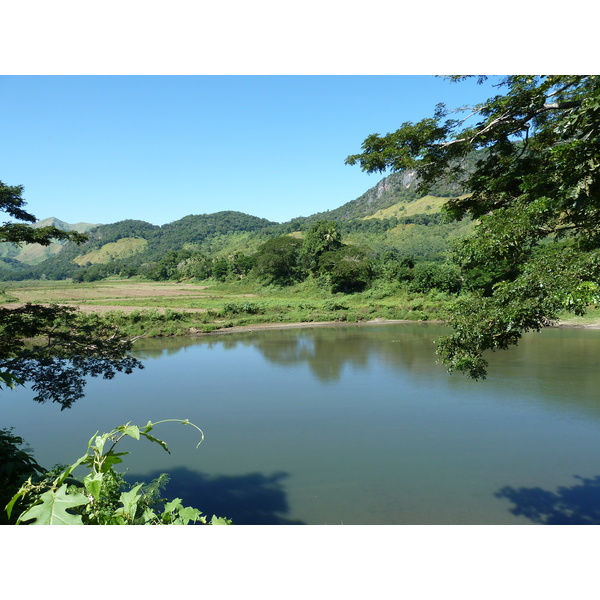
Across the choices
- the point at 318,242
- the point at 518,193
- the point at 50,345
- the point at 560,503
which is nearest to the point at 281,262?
the point at 318,242

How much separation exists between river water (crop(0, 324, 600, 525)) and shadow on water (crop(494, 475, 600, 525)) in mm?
14

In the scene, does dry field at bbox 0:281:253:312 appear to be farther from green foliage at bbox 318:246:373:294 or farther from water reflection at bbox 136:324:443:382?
green foliage at bbox 318:246:373:294

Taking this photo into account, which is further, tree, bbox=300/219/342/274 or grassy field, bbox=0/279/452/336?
tree, bbox=300/219/342/274

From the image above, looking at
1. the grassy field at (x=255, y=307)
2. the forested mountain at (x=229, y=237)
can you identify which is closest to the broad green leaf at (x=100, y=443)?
the grassy field at (x=255, y=307)

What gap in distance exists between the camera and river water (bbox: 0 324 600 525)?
367cm

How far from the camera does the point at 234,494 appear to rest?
12.9 ft

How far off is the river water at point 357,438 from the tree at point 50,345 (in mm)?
928

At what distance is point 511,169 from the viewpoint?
2752 millimetres

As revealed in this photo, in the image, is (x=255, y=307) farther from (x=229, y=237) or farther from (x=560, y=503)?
(x=229, y=237)

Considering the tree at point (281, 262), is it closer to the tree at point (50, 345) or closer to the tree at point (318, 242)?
the tree at point (318, 242)

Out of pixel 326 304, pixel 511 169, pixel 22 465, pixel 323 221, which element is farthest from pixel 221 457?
pixel 323 221

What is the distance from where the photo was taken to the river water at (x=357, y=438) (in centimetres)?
367

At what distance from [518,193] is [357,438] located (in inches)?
126

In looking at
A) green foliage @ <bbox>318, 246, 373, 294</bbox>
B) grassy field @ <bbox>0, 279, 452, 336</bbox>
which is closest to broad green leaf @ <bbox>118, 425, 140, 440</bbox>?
grassy field @ <bbox>0, 279, 452, 336</bbox>
